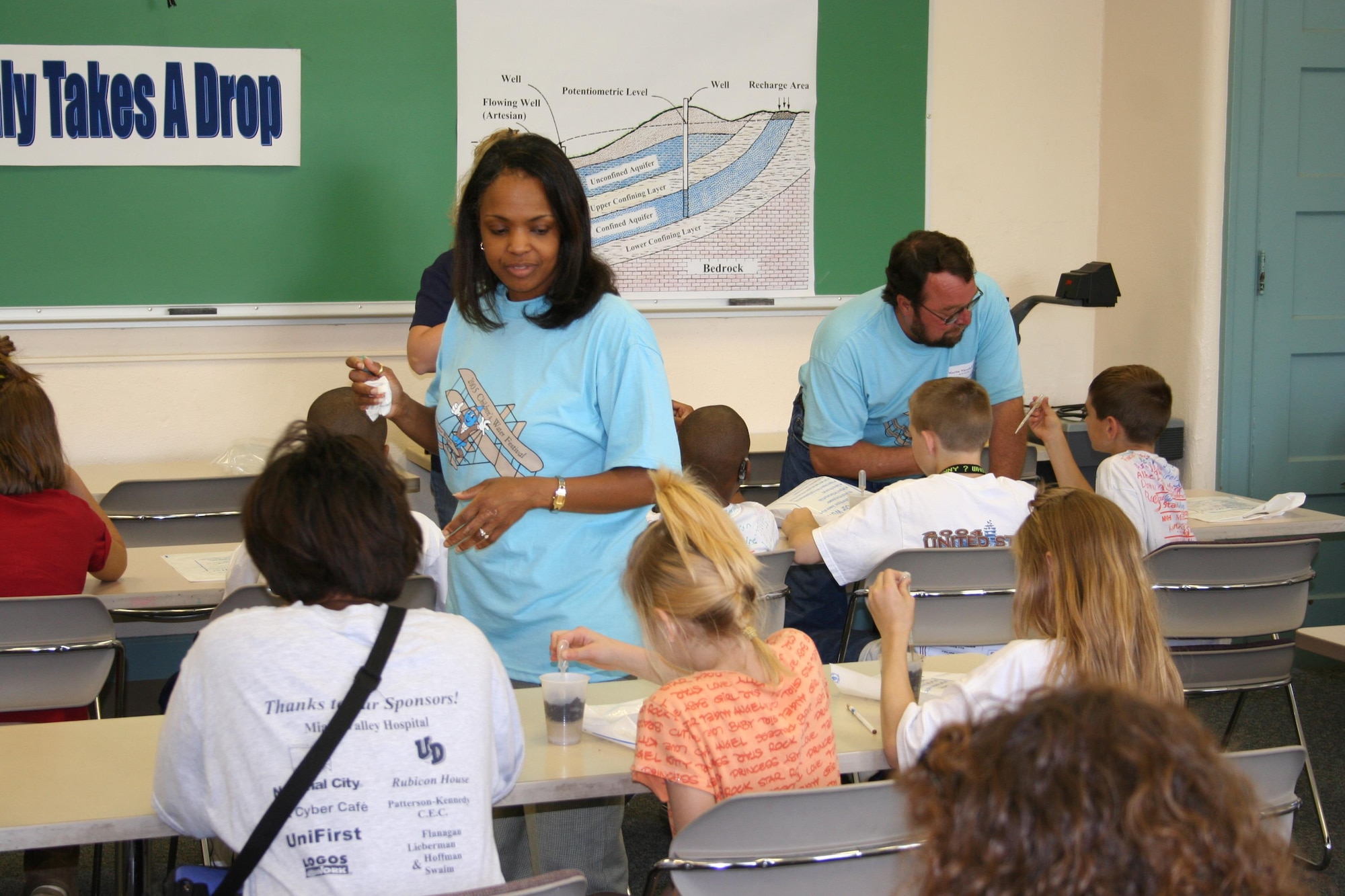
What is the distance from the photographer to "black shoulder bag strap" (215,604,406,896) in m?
1.21

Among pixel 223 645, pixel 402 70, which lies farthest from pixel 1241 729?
pixel 402 70

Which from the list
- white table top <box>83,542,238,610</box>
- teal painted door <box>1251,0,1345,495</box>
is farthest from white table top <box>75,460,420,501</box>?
teal painted door <box>1251,0,1345,495</box>

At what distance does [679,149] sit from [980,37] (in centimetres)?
144

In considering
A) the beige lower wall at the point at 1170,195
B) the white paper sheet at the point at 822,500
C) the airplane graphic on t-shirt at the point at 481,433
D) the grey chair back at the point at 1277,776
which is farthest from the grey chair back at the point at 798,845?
the beige lower wall at the point at 1170,195

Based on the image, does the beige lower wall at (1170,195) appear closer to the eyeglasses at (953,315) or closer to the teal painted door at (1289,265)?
the teal painted door at (1289,265)

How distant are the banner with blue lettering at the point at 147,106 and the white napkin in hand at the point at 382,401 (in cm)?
253

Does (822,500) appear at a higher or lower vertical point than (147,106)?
lower

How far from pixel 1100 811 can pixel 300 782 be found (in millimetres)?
882

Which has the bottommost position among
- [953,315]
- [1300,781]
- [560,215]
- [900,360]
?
[1300,781]

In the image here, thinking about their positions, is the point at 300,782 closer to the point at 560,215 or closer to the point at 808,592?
the point at 560,215

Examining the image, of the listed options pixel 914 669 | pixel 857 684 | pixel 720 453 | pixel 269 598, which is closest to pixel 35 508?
pixel 269 598

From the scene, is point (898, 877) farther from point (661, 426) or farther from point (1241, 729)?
point (1241, 729)

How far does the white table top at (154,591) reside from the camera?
265 cm

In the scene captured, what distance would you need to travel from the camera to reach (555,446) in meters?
1.90
